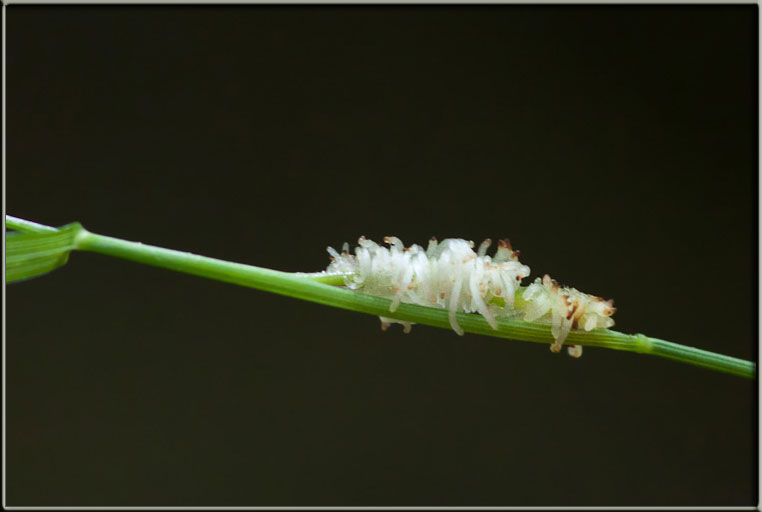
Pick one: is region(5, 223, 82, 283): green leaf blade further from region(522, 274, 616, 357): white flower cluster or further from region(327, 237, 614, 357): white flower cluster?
region(522, 274, 616, 357): white flower cluster

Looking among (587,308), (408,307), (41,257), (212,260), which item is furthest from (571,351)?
(41,257)

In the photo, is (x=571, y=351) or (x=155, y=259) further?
(x=571, y=351)

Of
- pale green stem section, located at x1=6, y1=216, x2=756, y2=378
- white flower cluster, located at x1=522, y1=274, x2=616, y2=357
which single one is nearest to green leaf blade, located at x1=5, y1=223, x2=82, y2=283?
pale green stem section, located at x1=6, y1=216, x2=756, y2=378

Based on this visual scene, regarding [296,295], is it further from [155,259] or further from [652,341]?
[652,341]

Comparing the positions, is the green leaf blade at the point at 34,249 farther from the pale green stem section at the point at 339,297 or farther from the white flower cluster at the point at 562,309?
the white flower cluster at the point at 562,309

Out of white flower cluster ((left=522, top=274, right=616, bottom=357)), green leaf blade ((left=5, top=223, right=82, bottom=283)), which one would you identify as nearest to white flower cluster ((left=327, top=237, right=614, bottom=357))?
white flower cluster ((left=522, top=274, right=616, bottom=357))

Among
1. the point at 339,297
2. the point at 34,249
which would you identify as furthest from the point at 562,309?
the point at 34,249

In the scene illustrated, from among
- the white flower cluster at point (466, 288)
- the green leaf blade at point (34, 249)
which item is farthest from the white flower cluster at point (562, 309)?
the green leaf blade at point (34, 249)
